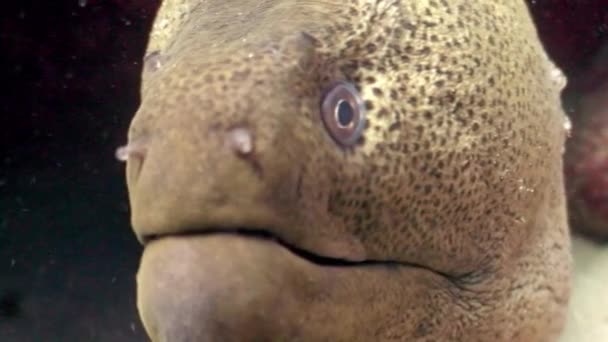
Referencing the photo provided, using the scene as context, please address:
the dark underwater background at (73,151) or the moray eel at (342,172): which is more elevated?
the moray eel at (342,172)

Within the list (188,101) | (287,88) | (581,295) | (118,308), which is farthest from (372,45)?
(118,308)

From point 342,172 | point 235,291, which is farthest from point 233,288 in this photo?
point 342,172

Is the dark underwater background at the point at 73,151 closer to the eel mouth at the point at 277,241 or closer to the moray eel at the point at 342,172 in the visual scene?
the moray eel at the point at 342,172

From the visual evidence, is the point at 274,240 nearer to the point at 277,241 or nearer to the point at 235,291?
the point at 277,241

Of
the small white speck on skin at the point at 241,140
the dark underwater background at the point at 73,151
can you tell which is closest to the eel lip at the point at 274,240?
the small white speck on skin at the point at 241,140

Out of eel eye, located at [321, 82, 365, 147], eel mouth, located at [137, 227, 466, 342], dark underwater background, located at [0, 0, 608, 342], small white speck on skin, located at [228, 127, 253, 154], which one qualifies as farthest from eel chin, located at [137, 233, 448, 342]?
dark underwater background, located at [0, 0, 608, 342]

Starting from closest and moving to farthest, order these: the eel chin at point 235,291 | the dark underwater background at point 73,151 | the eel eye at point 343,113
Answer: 1. the eel chin at point 235,291
2. the eel eye at point 343,113
3. the dark underwater background at point 73,151

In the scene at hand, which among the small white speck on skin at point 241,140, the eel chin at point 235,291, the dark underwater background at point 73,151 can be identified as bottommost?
the dark underwater background at point 73,151

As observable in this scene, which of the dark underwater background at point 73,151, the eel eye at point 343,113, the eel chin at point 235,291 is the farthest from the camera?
the dark underwater background at point 73,151
